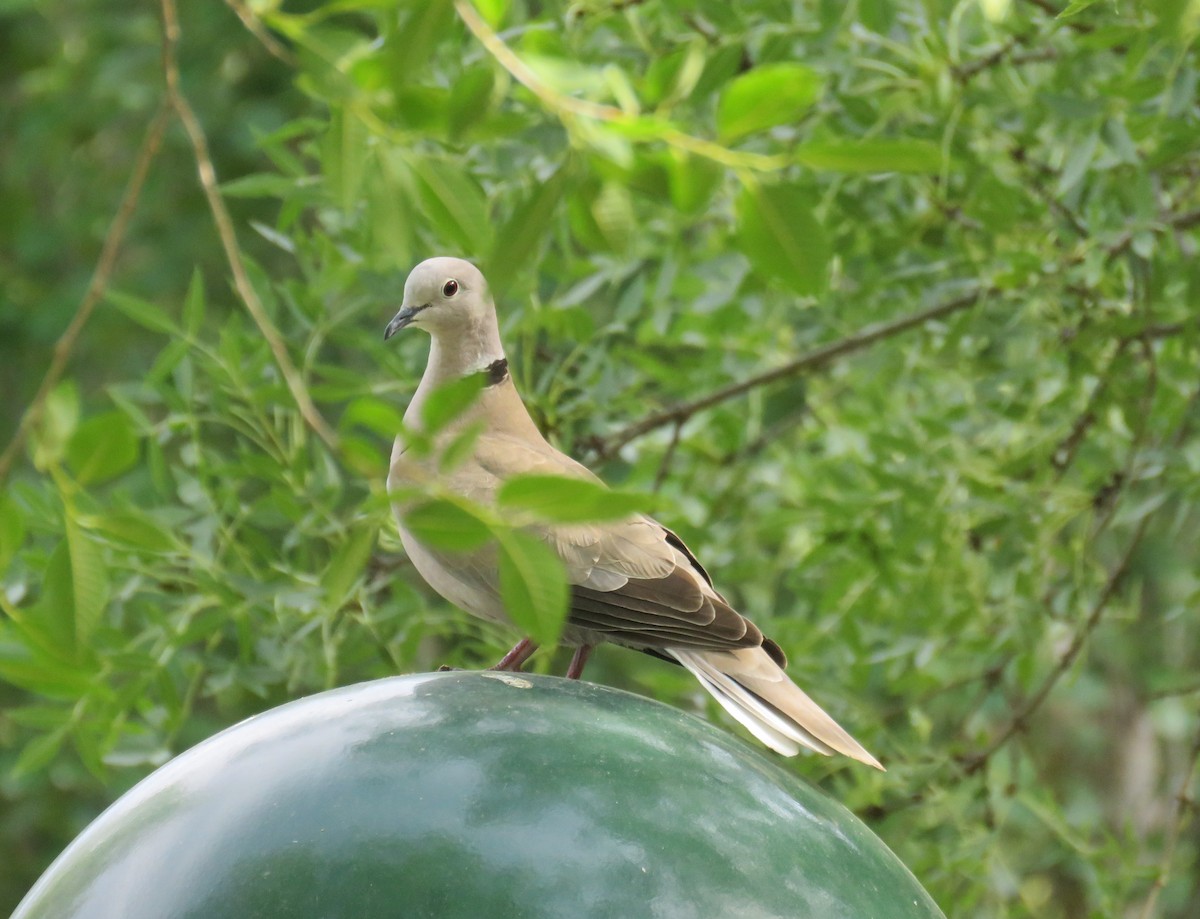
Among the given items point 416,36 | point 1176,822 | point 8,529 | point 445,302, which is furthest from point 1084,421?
point 8,529

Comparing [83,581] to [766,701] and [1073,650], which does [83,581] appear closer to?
[766,701]

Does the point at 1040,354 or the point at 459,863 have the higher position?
the point at 459,863

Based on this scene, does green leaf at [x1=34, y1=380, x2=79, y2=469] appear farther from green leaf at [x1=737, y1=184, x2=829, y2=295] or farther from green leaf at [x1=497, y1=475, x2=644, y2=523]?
green leaf at [x1=737, y1=184, x2=829, y2=295]

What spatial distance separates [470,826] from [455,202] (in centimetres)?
63

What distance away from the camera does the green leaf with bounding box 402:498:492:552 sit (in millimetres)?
1246

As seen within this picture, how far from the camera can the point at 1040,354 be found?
3.71 meters

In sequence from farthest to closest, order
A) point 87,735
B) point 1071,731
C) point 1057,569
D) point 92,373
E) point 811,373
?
point 1071,731
point 92,373
point 811,373
point 1057,569
point 87,735

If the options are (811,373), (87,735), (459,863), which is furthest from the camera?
(811,373)

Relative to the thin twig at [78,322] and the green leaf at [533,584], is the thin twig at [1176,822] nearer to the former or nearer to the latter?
the green leaf at [533,584]

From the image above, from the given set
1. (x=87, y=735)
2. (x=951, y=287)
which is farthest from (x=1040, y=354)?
(x=87, y=735)

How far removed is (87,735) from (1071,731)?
20.9 feet

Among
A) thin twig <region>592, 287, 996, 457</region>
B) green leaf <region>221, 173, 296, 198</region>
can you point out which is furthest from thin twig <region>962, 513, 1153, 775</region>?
green leaf <region>221, 173, 296, 198</region>

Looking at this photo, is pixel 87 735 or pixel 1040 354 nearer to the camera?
pixel 87 735

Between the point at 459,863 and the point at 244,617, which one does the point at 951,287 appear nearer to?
the point at 244,617
